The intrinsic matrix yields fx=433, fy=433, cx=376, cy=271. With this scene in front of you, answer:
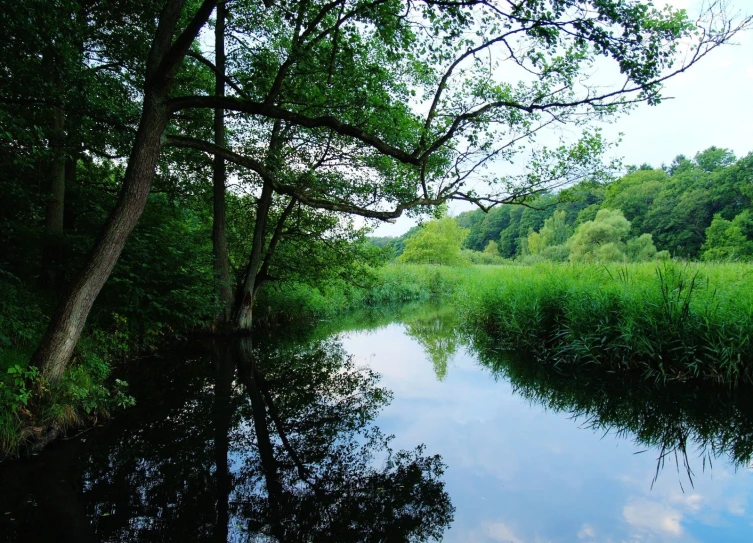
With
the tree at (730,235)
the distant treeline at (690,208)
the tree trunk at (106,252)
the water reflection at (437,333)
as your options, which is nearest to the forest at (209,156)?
the tree trunk at (106,252)

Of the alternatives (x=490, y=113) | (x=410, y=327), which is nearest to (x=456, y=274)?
(x=410, y=327)

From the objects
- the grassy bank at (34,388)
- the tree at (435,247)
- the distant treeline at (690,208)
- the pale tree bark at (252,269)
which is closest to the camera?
the grassy bank at (34,388)

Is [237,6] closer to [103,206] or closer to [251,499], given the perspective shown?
[103,206]

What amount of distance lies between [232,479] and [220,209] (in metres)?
9.03

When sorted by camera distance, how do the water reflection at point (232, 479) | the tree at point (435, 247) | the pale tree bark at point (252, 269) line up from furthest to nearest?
the tree at point (435, 247) → the pale tree bark at point (252, 269) → the water reflection at point (232, 479)

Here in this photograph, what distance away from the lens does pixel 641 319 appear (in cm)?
784

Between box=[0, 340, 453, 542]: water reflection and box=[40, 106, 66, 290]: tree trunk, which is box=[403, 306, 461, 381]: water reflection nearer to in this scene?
box=[0, 340, 453, 542]: water reflection

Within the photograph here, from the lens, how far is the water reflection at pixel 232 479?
11.2 feet

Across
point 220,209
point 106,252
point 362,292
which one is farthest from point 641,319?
point 362,292

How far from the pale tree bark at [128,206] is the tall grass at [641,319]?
26.5 ft

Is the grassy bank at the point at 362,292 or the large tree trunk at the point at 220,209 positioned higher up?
the large tree trunk at the point at 220,209

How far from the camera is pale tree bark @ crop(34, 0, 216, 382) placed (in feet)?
15.8

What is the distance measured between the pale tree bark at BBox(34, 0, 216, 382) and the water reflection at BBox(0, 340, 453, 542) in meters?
1.17

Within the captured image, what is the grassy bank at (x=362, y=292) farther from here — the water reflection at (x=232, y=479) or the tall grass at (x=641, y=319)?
the water reflection at (x=232, y=479)
